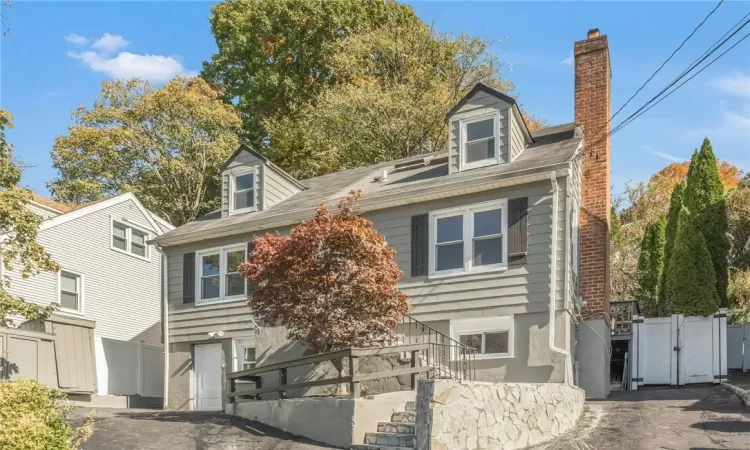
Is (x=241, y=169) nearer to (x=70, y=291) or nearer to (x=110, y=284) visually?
(x=70, y=291)

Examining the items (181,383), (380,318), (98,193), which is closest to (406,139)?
(98,193)

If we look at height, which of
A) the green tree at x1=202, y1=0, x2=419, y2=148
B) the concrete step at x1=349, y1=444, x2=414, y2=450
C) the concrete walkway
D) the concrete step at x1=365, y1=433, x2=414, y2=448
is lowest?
the concrete walkway

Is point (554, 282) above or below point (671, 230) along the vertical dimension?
below

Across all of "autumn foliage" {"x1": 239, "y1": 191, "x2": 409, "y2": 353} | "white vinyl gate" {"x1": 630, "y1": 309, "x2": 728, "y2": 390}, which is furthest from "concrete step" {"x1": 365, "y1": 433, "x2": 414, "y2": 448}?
"white vinyl gate" {"x1": 630, "y1": 309, "x2": 728, "y2": 390}

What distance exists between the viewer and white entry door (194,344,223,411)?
19.9 meters

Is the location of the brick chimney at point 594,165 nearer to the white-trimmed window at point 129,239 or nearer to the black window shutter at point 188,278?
the black window shutter at point 188,278

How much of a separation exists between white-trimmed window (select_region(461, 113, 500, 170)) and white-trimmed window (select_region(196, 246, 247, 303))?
591 cm

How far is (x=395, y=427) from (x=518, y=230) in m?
5.15

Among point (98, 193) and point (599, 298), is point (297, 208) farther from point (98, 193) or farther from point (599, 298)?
point (98, 193)

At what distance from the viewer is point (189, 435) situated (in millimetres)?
13602

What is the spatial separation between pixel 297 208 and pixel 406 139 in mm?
13267

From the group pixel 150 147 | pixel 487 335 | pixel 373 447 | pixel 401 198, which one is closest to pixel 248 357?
pixel 401 198

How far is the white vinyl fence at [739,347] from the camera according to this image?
70.5 feet

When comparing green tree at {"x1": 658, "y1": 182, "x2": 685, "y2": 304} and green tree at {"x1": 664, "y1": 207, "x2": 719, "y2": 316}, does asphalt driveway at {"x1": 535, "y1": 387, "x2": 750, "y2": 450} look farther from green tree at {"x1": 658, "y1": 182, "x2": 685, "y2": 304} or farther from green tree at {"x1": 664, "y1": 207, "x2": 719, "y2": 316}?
green tree at {"x1": 658, "y1": 182, "x2": 685, "y2": 304}
